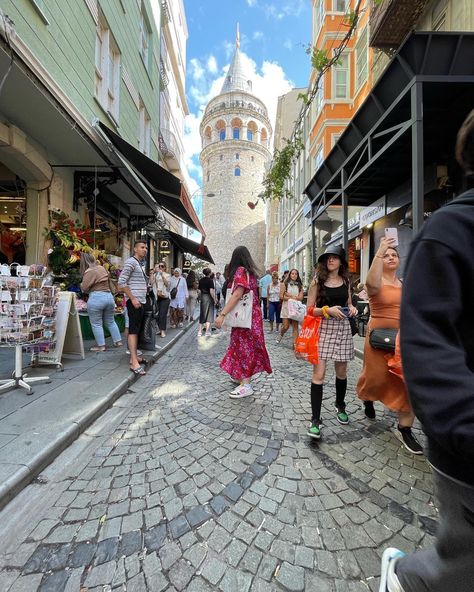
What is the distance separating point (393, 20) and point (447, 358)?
10514mm

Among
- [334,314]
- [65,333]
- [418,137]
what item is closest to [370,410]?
[334,314]

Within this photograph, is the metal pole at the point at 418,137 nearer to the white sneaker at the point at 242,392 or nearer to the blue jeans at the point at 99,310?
the white sneaker at the point at 242,392

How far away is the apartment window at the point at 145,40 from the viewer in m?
11.9

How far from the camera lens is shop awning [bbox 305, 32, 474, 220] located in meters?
5.14

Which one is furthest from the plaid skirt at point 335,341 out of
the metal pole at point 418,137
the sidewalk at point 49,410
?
the metal pole at point 418,137

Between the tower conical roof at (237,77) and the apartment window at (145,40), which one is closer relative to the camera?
the apartment window at (145,40)

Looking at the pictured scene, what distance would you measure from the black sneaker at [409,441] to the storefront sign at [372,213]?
9.01 metres

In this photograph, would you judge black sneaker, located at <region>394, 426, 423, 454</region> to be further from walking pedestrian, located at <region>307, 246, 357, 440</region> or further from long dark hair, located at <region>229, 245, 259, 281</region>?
long dark hair, located at <region>229, 245, 259, 281</region>

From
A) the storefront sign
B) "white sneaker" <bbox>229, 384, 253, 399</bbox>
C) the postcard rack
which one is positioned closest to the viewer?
the postcard rack

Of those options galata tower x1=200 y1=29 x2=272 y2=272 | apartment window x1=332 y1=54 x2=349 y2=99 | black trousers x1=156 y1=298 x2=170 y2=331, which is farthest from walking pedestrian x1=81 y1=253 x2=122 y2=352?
galata tower x1=200 y1=29 x2=272 y2=272

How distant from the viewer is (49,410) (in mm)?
3273

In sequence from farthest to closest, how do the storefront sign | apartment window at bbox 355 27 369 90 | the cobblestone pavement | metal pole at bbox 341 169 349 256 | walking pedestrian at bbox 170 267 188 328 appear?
apartment window at bbox 355 27 369 90 → the storefront sign → walking pedestrian at bbox 170 267 188 328 → metal pole at bbox 341 169 349 256 → the cobblestone pavement

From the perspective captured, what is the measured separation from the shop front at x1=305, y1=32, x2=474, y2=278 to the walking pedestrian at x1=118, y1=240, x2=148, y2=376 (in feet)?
12.4

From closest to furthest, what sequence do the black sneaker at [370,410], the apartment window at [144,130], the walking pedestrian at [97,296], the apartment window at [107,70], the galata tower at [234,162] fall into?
the black sneaker at [370,410]
the walking pedestrian at [97,296]
the apartment window at [107,70]
the apartment window at [144,130]
the galata tower at [234,162]
